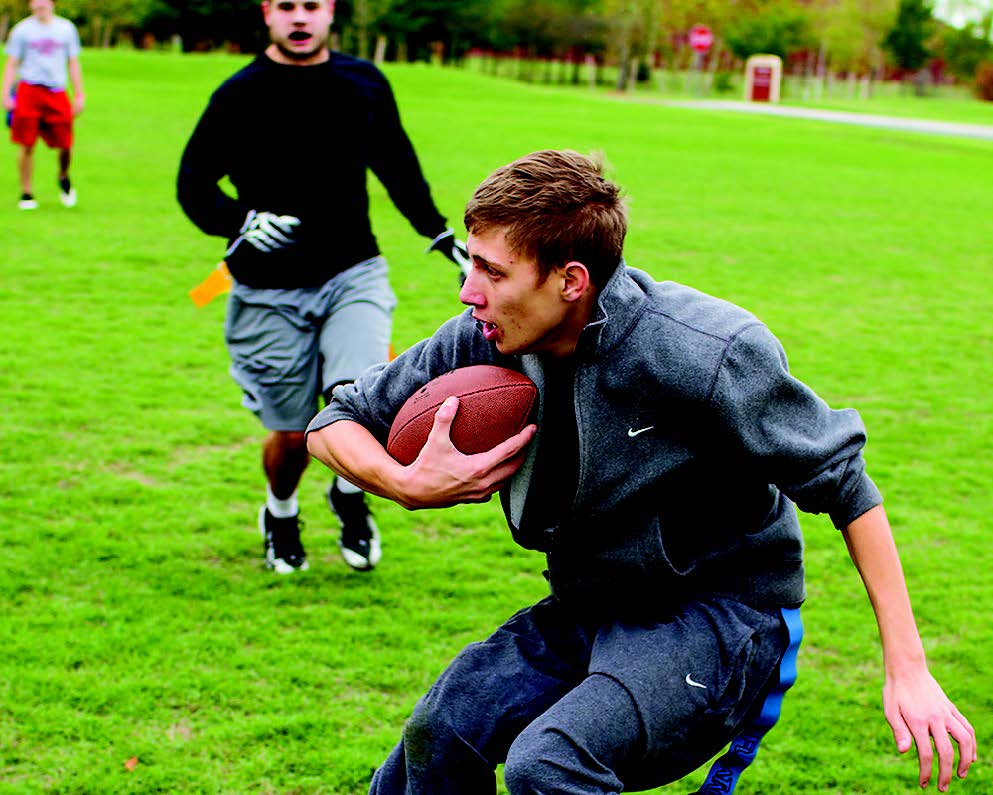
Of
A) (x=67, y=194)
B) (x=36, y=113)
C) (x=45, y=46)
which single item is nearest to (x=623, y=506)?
(x=36, y=113)

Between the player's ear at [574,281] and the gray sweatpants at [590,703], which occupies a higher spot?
the player's ear at [574,281]

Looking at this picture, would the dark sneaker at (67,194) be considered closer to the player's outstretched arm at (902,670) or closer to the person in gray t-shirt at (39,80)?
the person in gray t-shirt at (39,80)

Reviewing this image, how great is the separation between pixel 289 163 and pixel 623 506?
297cm

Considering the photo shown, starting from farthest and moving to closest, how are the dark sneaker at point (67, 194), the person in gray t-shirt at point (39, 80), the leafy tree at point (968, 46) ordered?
the leafy tree at point (968, 46), the dark sneaker at point (67, 194), the person in gray t-shirt at point (39, 80)

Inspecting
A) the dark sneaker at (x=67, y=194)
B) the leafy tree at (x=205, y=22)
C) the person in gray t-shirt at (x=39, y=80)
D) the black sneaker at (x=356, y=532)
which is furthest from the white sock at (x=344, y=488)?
the leafy tree at (x=205, y=22)

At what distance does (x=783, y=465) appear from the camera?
2875 mm

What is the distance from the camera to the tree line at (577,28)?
68.5 metres

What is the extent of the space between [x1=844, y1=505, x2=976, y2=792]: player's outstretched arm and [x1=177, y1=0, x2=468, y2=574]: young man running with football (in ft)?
9.17

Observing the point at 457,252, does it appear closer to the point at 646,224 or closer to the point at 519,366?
the point at 519,366

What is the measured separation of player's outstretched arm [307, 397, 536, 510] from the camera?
9.72 ft

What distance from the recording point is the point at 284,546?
5.66m

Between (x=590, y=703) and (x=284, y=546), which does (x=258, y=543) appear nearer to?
(x=284, y=546)

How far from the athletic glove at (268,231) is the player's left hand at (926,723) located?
3295 mm

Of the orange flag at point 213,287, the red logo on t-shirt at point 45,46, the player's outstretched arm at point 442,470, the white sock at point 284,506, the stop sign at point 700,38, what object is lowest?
the white sock at point 284,506
